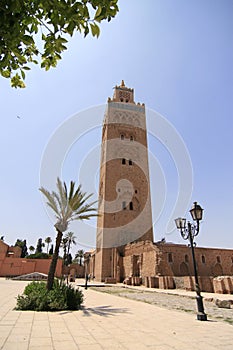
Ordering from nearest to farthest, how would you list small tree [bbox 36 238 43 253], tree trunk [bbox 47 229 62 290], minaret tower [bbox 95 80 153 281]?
tree trunk [bbox 47 229 62 290], minaret tower [bbox 95 80 153 281], small tree [bbox 36 238 43 253]

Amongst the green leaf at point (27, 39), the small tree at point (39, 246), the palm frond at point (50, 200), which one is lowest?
the green leaf at point (27, 39)

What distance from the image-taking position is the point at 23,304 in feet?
24.0

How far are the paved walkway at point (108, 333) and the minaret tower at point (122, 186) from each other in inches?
1074

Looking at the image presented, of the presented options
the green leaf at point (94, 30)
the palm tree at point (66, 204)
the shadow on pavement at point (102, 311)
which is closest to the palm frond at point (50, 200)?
the palm tree at point (66, 204)

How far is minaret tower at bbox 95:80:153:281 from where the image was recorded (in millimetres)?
34312

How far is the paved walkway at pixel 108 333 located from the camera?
394 centimetres

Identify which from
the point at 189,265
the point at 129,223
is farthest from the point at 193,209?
the point at 129,223

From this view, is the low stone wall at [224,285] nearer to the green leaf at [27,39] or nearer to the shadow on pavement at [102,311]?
the shadow on pavement at [102,311]

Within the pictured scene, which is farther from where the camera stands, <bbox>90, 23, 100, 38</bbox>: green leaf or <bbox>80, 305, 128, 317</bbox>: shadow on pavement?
<bbox>80, 305, 128, 317</bbox>: shadow on pavement

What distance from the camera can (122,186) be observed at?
3903cm

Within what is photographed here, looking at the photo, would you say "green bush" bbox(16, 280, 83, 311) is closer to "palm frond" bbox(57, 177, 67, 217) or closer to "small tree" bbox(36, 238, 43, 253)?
"palm frond" bbox(57, 177, 67, 217)

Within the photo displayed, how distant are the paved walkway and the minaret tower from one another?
89.5 feet

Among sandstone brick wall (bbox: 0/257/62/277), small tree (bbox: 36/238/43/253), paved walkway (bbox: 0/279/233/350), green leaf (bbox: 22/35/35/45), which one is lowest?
paved walkway (bbox: 0/279/233/350)

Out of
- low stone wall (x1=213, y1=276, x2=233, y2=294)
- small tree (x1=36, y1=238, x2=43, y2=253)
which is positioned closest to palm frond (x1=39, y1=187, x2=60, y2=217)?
low stone wall (x1=213, y1=276, x2=233, y2=294)
